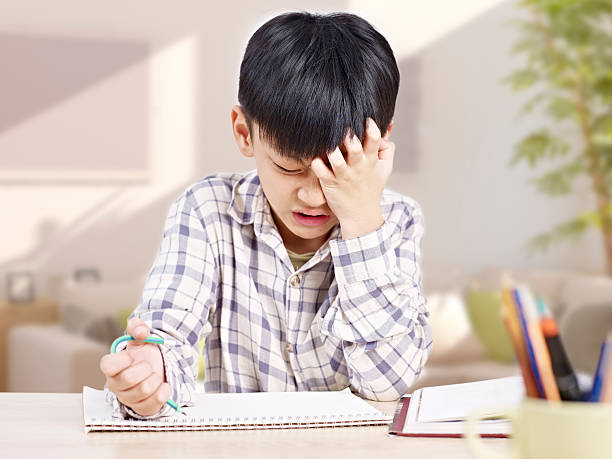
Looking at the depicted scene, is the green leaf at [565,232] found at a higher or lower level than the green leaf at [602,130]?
lower

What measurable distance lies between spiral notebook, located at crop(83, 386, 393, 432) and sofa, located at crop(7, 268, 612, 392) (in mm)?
1758

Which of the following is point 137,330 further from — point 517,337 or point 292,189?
point 517,337

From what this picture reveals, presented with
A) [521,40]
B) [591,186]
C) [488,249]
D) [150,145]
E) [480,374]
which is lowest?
[480,374]

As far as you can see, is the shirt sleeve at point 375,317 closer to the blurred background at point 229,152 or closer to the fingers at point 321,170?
the fingers at point 321,170

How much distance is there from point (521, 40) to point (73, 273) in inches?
89.5

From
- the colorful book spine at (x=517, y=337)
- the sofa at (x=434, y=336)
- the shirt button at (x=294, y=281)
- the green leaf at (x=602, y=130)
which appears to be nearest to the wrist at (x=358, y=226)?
the shirt button at (x=294, y=281)

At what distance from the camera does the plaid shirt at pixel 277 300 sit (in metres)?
0.93

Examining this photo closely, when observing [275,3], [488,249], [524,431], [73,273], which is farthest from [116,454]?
[488,249]

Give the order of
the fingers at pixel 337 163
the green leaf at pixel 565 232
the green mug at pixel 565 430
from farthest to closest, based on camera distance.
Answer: the green leaf at pixel 565 232 < the fingers at pixel 337 163 < the green mug at pixel 565 430

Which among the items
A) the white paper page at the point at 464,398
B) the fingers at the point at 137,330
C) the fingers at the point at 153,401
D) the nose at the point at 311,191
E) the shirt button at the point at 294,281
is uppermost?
the nose at the point at 311,191

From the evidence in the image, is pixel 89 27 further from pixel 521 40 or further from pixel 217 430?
pixel 217 430

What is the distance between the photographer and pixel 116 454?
0.64 m

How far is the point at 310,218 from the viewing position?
3.14 feet

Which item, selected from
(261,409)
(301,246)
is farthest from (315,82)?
(261,409)
